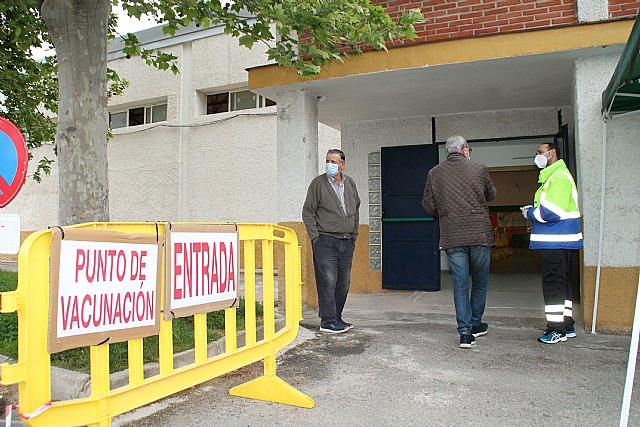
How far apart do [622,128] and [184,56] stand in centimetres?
1155

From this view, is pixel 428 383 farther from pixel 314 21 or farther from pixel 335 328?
pixel 314 21

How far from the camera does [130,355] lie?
2.65m

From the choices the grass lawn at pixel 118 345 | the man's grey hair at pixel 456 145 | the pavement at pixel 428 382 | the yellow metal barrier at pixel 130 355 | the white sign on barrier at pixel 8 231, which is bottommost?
the pavement at pixel 428 382

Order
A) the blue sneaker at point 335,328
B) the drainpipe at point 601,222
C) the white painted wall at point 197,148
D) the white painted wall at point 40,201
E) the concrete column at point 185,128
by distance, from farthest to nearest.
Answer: the white painted wall at point 40,201, the concrete column at point 185,128, the white painted wall at point 197,148, the blue sneaker at point 335,328, the drainpipe at point 601,222

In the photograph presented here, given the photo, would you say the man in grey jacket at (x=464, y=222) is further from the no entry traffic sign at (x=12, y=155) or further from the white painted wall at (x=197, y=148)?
the white painted wall at (x=197, y=148)

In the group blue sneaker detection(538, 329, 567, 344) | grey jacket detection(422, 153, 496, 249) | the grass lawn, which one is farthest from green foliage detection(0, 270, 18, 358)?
blue sneaker detection(538, 329, 567, 344)

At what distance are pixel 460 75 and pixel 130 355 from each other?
504cm

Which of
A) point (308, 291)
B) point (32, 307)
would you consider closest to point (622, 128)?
point (308, 291)

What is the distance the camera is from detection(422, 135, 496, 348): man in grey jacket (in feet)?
16.1

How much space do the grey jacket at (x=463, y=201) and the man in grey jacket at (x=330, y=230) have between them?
1.01m

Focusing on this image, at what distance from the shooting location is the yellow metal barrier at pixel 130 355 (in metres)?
2.05

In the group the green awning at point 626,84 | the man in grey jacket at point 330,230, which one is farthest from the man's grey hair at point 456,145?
the green awning at point 626,84

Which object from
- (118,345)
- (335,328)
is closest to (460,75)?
(335,328)

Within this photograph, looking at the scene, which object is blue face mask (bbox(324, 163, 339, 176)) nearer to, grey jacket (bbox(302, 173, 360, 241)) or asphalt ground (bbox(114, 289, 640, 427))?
grey jacket (bbox(302, 173, 360, 241))
